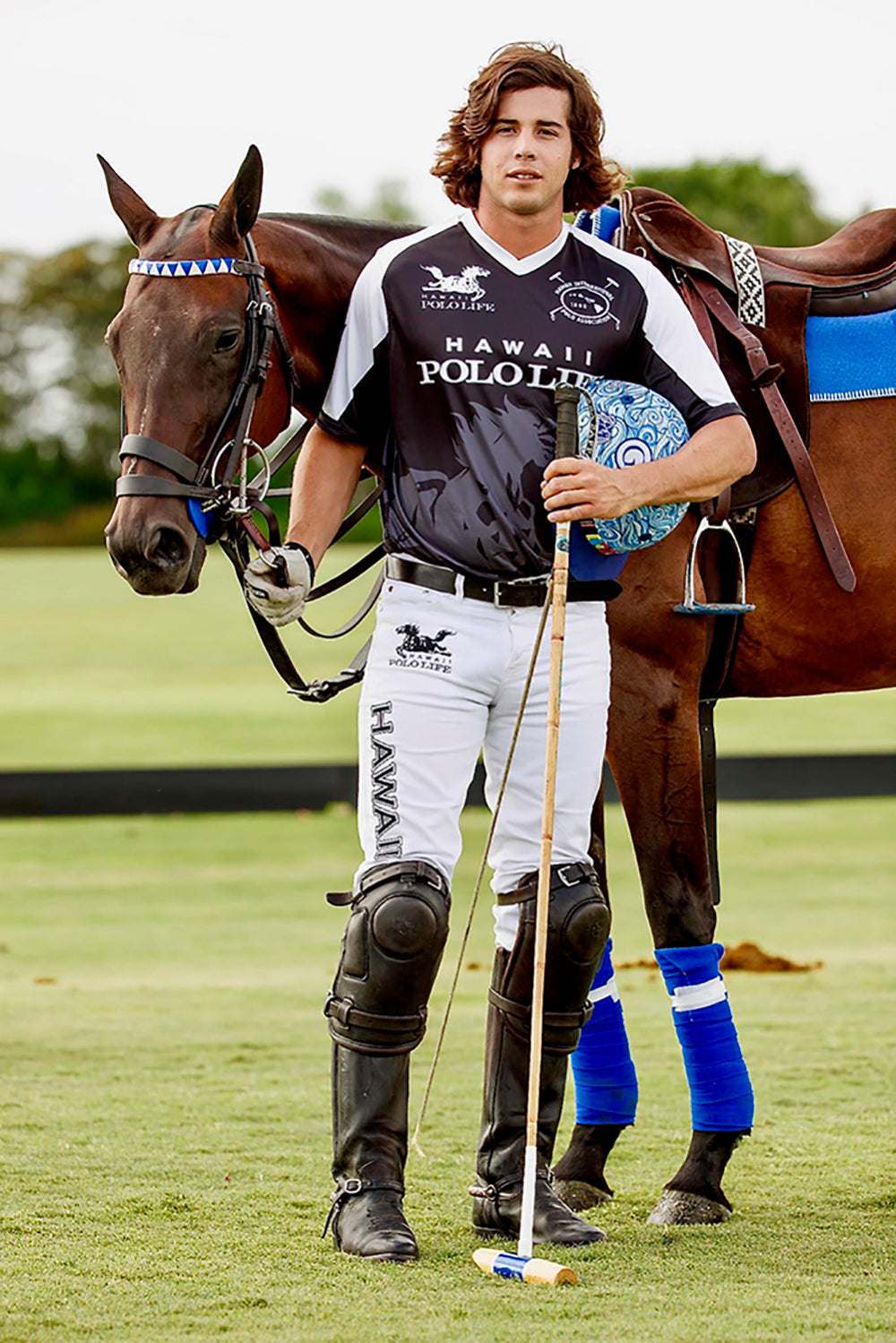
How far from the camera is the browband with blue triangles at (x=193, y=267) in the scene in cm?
Result: 338

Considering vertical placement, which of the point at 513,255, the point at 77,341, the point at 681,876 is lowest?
the point at 681,876

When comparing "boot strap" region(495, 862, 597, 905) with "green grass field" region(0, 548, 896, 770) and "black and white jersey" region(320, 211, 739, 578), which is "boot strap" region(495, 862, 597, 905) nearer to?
"black and white jersey" region(320, 211, 739, 578)

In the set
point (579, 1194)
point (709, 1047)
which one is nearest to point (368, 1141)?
point (579, 1194)

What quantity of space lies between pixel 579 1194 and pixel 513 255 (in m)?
1.99

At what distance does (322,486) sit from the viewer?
137 inches

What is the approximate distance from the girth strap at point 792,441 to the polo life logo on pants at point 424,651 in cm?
107

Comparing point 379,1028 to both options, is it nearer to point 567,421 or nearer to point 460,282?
point 567,421

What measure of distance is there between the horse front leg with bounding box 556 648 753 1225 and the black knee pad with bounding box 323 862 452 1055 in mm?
660

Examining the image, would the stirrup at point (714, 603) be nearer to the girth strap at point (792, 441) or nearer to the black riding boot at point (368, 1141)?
the girth strap at point (792, 441)

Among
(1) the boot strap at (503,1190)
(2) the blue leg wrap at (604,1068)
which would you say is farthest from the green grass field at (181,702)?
(1) the boot strap at (503,1190)

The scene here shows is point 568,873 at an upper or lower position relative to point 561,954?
upper

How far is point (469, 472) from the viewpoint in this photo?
3332 millimetres

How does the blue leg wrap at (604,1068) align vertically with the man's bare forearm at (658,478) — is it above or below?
below

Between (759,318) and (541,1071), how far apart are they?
1.76 m
